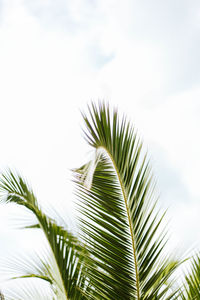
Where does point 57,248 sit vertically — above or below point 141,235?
below

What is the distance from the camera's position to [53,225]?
2748mm

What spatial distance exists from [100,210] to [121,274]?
1.52 ft

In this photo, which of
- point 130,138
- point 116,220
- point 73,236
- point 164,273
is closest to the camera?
point 164,273

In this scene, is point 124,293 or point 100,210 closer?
point 124,293


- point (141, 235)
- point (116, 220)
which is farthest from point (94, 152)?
point (141, 235)

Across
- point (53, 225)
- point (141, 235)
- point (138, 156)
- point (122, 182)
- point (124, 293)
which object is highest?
point (138, 156)

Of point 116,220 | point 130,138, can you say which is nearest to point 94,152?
point 130,138

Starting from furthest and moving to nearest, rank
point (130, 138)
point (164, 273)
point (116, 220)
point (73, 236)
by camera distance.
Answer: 1. point (73, 236)
2. point (130, 138)
3. point (116, 220)
4. point (164, 273)

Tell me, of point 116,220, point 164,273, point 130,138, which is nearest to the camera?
point 164,273

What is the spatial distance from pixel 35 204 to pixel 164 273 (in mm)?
1232

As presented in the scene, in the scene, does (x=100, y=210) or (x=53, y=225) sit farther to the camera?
(x=53, y=225)

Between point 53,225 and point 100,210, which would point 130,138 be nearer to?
point 100,210

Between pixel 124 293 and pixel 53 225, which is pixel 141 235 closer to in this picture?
pixel 124 293

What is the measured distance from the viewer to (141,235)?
2383 mm
